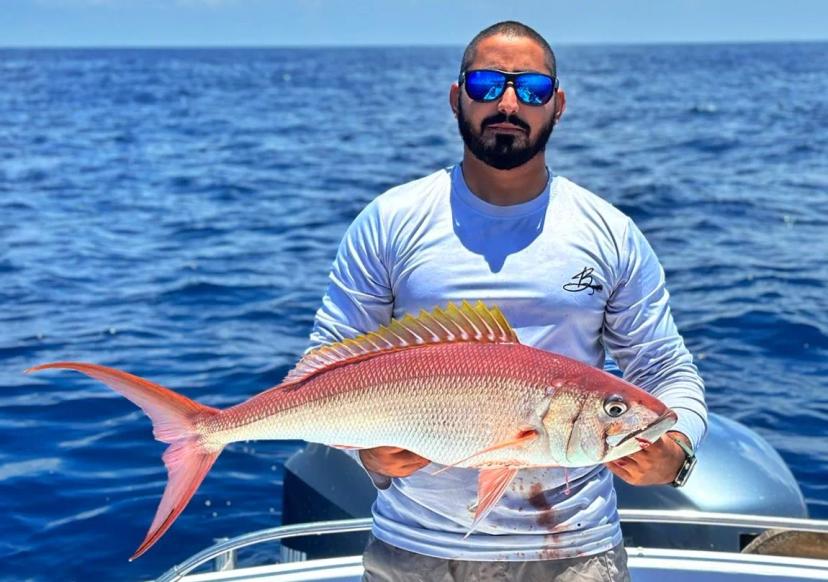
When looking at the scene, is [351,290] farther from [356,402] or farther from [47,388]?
[47,388]

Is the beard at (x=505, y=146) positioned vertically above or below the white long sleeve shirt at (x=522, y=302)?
above

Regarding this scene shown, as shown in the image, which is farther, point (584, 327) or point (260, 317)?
point (260, 317)

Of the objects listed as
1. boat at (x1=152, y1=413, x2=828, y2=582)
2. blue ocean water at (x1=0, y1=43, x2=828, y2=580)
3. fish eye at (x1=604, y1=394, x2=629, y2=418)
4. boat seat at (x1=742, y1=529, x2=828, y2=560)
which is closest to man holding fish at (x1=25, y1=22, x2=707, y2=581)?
fish eye at (x1=604, y1=394, x2=629, y2=418)

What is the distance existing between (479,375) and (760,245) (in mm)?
13318

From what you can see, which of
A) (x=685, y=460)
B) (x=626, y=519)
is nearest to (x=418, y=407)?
(x=685, y=460)

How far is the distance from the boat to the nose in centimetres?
167

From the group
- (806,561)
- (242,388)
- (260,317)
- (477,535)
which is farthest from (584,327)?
(260,317)

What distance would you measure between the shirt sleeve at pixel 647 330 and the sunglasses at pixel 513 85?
0.47m

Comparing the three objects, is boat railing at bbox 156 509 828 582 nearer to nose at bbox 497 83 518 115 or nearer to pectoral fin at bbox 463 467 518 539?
pectoral fin at bbox 463 467 518 539

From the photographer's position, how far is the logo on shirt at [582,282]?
2961 millimetres

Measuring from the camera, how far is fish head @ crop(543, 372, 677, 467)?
8.49 ft

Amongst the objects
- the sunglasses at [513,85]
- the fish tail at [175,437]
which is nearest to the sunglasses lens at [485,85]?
the sunglasses at [513,85]

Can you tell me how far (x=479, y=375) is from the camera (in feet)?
8.81

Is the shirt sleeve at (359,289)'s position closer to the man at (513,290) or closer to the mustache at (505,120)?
the man at (513,290)
